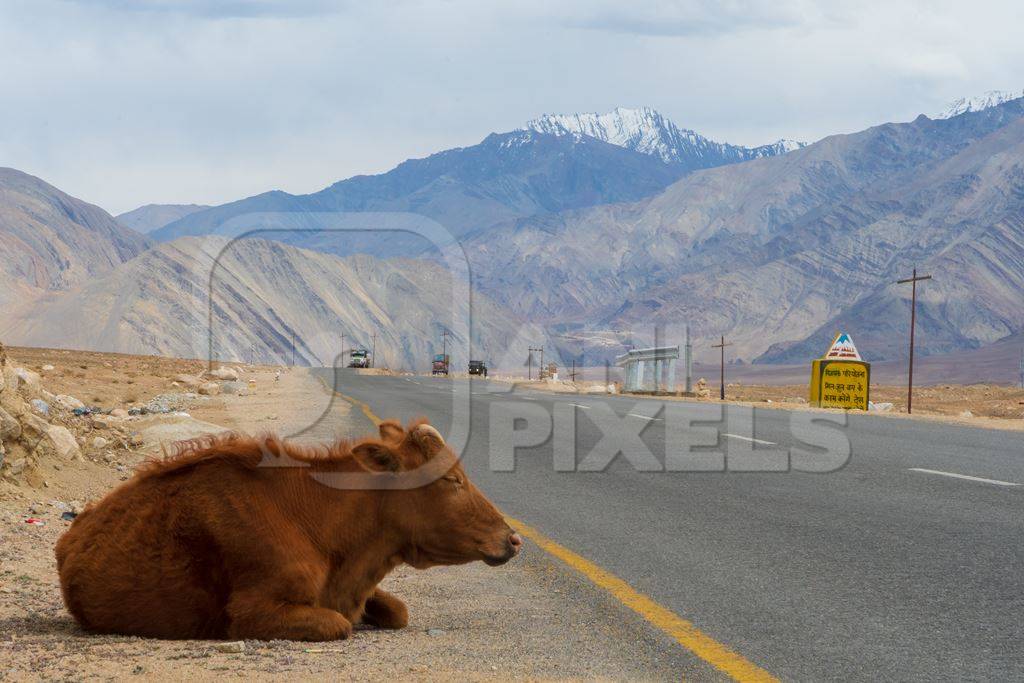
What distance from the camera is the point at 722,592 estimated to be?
655cm

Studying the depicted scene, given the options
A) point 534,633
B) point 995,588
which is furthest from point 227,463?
point 995,588

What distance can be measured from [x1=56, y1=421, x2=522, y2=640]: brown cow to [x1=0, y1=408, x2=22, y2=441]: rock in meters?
4.54

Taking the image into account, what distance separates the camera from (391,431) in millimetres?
5230

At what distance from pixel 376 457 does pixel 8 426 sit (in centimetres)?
563

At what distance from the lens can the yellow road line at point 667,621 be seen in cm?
491

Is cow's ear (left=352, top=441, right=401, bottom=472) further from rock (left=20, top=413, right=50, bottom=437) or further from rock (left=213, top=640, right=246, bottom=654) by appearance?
rock (left=20, top=413, right=50, bottom=437)

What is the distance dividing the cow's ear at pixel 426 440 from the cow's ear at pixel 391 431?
12 centimetres

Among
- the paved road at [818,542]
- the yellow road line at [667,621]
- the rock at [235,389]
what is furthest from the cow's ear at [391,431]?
the rock at [235,389]

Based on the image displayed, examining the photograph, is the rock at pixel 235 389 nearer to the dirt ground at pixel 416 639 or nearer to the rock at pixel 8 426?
the rock at pixel 8 426

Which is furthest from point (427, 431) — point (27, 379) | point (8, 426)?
point (27, 379)

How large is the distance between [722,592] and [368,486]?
8.12ft

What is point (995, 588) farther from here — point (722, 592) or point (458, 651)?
point (458, 651)

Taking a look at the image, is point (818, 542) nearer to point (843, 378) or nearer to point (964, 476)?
point (964, 476)

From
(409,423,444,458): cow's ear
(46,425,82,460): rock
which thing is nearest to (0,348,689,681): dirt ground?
(409,423,444,458): cow's ear
